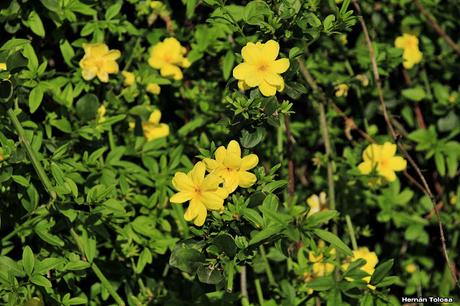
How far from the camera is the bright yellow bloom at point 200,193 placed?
5.22 feet

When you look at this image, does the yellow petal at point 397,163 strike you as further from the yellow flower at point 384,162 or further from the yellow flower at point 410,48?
the yellow flower at point 410,48

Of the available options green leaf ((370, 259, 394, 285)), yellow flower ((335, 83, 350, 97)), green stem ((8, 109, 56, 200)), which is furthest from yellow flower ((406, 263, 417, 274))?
green stem ((8, 109, 56, 200))

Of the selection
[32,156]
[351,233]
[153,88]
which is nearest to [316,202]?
[351,233]

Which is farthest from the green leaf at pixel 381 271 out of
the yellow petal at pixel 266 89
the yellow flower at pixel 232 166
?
the yellow petal at pixel 266 89

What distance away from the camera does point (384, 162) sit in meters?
2.37

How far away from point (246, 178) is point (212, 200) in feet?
0.33

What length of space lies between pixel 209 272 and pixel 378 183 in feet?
3.02

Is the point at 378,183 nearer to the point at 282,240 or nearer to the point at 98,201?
the point at 282,240

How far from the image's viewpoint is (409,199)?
2580mm

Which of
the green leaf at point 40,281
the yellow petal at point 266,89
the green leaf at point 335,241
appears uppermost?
the yellow petal at point 266,89

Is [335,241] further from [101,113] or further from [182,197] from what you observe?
[101,113]

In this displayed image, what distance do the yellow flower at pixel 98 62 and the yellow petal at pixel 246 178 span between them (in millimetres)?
660

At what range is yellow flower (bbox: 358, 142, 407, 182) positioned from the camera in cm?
234

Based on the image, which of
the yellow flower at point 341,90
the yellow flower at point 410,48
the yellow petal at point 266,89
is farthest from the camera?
the yellow flower at point 410,48
